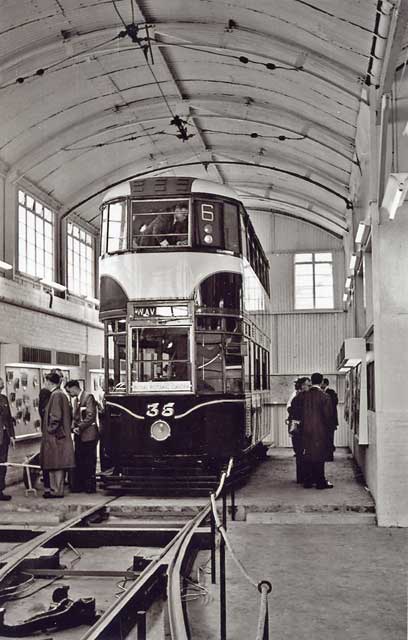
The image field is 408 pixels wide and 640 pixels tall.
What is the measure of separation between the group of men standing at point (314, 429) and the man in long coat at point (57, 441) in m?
3.59

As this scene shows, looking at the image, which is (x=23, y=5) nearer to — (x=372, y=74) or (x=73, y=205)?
(x=372, y=74)

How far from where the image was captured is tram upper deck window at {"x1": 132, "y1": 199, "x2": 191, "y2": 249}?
13219 millimetres

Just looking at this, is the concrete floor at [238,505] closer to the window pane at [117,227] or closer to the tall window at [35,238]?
the window pane at [117,227]

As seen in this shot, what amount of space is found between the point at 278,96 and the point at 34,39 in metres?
4.48

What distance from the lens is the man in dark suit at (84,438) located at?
43.2ft

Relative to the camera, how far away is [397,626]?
664cm

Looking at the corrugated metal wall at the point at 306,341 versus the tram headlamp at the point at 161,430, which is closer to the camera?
the tram headlamp at the point at 161,430

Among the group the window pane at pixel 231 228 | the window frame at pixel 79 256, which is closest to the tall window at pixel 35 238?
the window frame at pixel 79 256

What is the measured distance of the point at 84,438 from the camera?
43.1ft

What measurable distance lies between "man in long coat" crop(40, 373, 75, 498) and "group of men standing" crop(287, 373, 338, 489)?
3.59 meters

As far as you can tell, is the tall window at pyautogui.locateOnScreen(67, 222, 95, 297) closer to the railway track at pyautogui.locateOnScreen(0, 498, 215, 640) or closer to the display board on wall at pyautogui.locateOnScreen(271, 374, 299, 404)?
the display board on wall at pyautogui.locateOnScreen(271, 374, 299, 404)

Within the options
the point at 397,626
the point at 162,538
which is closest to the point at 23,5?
the point at 162,538

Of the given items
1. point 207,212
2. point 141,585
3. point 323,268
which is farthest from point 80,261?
point 141,585

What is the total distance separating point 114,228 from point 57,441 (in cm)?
342
